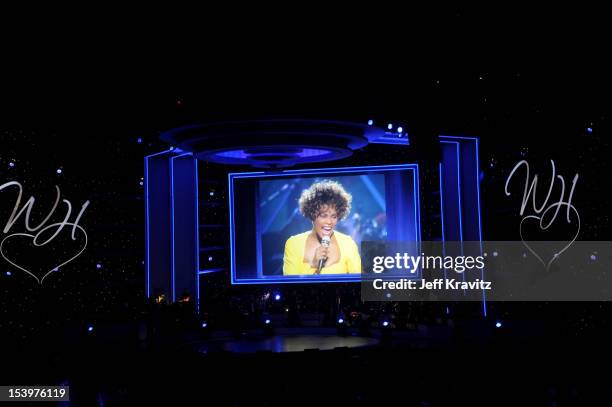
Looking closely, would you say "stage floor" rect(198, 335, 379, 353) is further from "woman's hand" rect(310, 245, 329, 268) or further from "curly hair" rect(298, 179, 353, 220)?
"curly hair" rect(298, 179, 353, 220)

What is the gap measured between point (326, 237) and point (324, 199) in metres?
0.73

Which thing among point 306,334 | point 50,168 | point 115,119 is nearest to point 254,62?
point 115,119

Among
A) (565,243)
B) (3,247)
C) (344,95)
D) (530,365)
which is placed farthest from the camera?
(565,243)

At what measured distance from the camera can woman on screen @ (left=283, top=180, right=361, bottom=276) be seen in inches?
538

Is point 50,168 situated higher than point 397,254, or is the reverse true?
point 50,168

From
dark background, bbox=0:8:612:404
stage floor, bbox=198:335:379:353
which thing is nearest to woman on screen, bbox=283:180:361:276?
stage floor, bbox=198:335:379:353

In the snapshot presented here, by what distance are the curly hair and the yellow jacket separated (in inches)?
16.1

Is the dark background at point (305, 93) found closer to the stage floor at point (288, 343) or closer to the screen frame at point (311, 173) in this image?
the stage floor at point (288, 343)

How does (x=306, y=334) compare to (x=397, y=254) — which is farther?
(x=397, y=254)

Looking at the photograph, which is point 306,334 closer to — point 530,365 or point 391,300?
point 391,300

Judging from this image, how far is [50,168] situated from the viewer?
9594mm

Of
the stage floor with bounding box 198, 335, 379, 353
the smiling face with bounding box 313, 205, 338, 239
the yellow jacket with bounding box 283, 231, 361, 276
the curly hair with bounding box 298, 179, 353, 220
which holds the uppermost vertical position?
the curly hair with bounding box 298, 179, 353, 220

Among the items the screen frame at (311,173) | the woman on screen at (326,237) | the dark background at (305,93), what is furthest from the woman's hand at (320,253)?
the dark background at (305,93)

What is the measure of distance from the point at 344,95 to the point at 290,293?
6860mm
